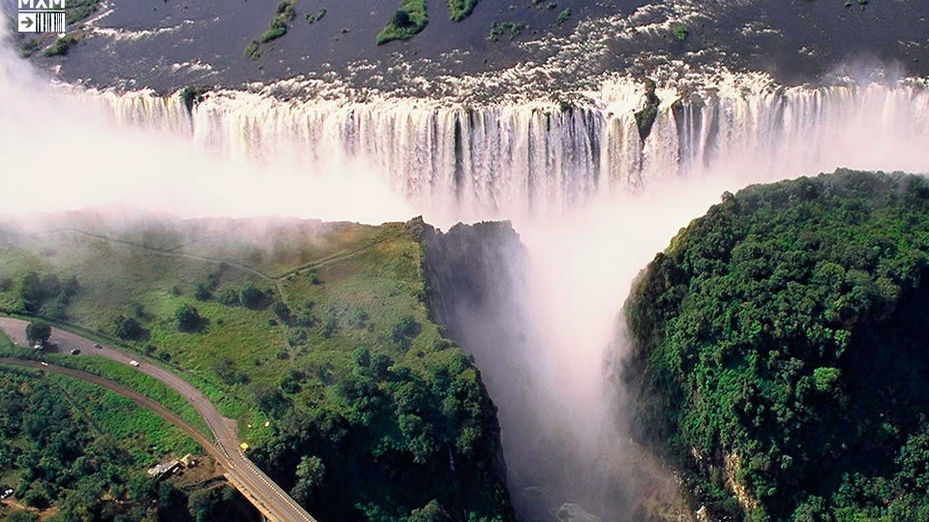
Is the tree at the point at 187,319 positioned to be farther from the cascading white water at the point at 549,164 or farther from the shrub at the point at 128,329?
the cascading white water at the point at 549,164

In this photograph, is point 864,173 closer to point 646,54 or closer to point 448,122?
point 646,54

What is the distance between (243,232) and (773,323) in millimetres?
Result: 34345

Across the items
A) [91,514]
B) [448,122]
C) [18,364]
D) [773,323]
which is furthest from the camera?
[448,122]

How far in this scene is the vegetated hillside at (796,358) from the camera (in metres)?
45.8

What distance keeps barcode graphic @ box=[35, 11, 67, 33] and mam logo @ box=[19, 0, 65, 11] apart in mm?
1106

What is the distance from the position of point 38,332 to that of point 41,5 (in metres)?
57.8

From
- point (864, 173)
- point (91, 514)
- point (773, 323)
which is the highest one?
point (864, 173)

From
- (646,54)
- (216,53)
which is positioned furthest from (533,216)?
(216,53)

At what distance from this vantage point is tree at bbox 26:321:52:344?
51375 mm

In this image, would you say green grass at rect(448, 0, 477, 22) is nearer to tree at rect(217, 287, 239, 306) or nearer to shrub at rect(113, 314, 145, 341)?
tree at rect(217, 287, 239, 306)

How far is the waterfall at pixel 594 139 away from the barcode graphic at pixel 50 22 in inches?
1323

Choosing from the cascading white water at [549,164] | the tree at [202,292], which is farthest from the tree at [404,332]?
the tree at [202,292]

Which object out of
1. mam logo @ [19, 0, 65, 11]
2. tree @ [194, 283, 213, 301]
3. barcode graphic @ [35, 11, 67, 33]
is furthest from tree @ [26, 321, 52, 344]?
mam logo @ [19, 0, 65, 11]

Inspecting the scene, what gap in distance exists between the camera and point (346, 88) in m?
72.2
